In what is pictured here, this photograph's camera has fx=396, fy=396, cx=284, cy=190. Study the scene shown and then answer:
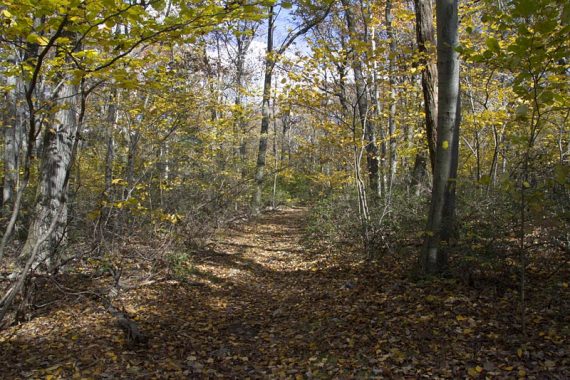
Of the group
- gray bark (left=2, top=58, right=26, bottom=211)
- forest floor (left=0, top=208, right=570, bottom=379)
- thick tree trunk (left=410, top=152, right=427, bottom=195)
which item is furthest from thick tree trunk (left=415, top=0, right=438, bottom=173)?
gray bark (left=2, top=58, right=26, bottom=211)

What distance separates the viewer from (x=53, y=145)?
6266 millimetres

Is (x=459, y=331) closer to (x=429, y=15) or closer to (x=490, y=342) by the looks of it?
(x=490, y=342)

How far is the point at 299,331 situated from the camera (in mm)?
4922

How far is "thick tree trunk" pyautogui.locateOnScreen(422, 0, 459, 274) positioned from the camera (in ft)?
15.6

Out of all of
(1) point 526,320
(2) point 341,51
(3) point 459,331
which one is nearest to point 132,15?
(3) point 459,331

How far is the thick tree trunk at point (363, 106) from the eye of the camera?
7.76m

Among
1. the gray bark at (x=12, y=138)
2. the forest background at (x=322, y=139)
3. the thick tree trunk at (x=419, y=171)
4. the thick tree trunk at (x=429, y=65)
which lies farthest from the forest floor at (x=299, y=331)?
the gray bark at (x=12, y=138)

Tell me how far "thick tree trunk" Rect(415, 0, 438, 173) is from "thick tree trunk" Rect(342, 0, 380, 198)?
168 cm

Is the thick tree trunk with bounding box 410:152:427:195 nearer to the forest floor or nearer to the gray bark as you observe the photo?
the forest floor

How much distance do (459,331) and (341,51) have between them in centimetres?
529

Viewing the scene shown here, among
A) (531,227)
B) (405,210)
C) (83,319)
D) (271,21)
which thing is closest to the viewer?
(531,227)

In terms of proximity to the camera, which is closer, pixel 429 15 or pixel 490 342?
pixel 490 342

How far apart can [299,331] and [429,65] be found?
404 cm

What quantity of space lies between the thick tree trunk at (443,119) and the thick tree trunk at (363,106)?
254 centimetres
